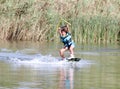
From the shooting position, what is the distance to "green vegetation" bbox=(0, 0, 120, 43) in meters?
27.5

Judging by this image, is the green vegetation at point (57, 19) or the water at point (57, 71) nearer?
the water at point (57, 71)

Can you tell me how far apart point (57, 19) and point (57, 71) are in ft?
43.2

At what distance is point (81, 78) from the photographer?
43.8 ft

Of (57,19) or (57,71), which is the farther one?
(57,19)

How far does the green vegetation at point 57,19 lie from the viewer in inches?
1081

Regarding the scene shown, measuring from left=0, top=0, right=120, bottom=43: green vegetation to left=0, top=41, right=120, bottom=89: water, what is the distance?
174 inches

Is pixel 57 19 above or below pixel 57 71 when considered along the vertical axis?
above

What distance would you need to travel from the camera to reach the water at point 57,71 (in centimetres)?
1209

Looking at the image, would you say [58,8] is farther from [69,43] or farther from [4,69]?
[4,69]

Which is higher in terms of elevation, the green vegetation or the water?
the green vegetation

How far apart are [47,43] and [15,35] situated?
7.01 ft

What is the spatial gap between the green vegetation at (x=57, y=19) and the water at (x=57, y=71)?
A: 14.5 feet

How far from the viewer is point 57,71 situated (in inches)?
586

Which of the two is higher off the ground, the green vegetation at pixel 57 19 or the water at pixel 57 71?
the green vegetation at pixel 57 19
